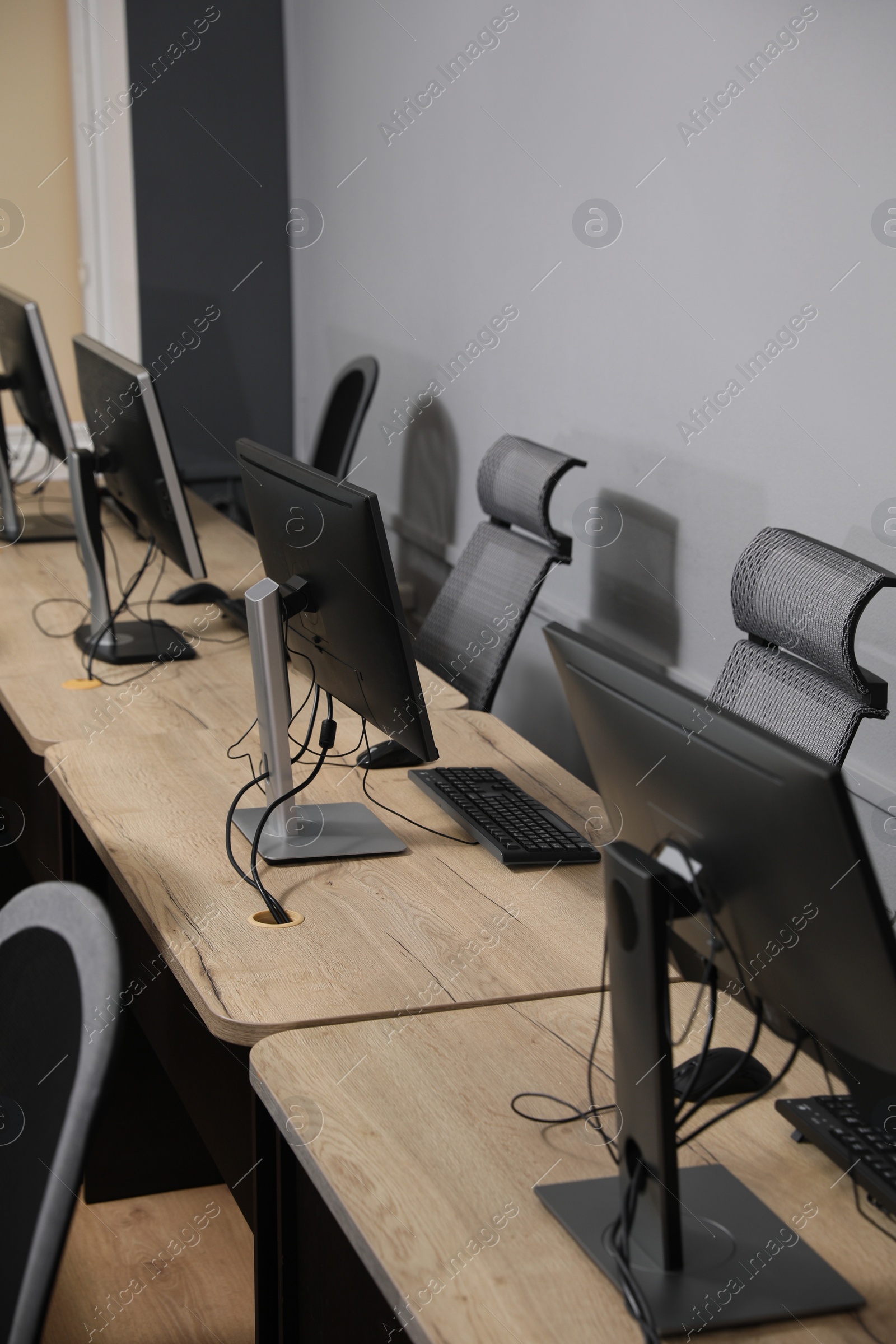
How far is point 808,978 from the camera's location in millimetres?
1024

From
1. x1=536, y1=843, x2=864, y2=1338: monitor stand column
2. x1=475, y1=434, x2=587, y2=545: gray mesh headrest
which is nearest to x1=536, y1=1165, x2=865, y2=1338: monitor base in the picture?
x1=536, y1=843, x2=864, y2=1338: monitor stand column

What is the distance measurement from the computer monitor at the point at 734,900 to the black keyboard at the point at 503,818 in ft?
2.13

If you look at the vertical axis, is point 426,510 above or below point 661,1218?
below

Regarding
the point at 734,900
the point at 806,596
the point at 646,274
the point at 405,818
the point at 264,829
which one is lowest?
the point at 264,829

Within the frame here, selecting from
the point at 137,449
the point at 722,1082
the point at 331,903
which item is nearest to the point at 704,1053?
the point at 722,1082

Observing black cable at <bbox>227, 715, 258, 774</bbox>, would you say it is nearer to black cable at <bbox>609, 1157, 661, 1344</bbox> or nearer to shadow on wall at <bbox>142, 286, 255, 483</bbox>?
black cable at <bbox>609, 1157, 661, 1344</bbox>

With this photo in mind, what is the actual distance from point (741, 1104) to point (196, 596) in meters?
2.10

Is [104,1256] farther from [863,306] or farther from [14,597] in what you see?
[863,306]

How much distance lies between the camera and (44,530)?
369 centimetres

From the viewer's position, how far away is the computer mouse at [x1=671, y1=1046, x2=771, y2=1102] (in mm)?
1259

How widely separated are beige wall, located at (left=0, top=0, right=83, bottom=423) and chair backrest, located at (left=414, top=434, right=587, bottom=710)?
2.00m

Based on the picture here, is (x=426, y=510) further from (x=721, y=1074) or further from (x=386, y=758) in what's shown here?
(x=721, y=1074)

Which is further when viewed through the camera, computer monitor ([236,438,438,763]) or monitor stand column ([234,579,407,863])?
monitor stand column ([234,579,407,863])

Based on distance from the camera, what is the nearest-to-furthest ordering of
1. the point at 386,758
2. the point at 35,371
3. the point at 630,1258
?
the point at 630,1258 < the point at 386,758 < the point at 35,371
